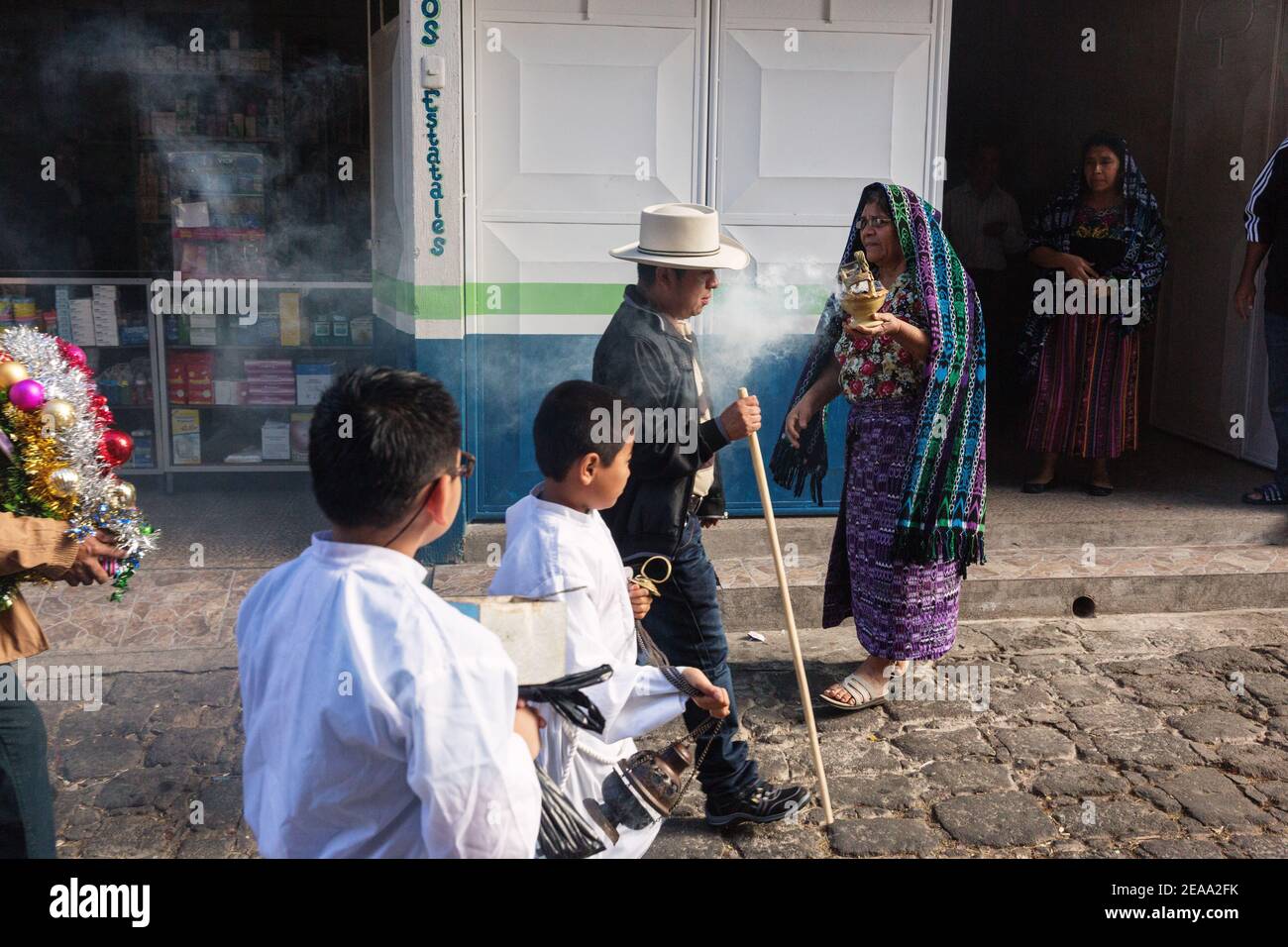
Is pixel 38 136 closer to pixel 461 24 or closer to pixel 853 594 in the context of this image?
pixel 461 24

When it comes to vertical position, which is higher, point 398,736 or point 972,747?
point 398,736

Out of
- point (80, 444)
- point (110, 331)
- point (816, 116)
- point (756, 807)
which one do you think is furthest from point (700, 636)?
point (110, 331)

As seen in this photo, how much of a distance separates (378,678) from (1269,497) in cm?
673

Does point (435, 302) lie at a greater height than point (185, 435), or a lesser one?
greater

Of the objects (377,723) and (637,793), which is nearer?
(377,723)

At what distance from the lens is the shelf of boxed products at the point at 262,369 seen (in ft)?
26.3

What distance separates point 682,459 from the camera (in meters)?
4.17

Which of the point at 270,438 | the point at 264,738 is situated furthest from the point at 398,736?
the point at 270,438

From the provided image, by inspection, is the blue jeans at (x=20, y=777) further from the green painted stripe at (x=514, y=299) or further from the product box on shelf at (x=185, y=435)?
the product box on shelf at (x=185, y=435)

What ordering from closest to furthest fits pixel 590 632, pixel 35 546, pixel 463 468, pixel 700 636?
pixel 463 468 < pixel 590 632 < pixel 35 546 < pixel 700 636

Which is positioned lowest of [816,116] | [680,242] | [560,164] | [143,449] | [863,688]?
[863,688]

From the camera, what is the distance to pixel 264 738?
2207 millimetres

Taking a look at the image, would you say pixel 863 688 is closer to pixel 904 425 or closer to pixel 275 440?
pixel 904 425

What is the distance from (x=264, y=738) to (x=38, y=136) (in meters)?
7.70
